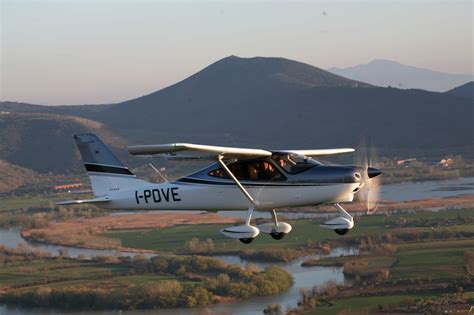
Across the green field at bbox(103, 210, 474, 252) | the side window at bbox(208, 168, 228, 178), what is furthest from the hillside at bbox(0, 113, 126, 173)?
the side window at bbox(208, 168, 228, 178)

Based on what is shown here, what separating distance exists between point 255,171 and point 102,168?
5.66 meters

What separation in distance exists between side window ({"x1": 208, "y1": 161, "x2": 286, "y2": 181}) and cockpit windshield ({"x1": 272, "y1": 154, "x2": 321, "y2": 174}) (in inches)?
8.0

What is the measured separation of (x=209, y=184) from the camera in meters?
24.2

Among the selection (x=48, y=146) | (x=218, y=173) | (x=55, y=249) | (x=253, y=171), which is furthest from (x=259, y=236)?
(x=48, y=146)

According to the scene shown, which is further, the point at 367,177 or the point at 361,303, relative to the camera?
the point at 361,303

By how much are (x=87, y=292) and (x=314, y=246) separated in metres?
20.3

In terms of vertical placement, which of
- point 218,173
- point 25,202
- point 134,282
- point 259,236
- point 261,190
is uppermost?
point 218,173

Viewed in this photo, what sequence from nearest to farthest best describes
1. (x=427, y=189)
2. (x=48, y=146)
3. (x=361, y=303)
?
1. (x=361, y=303)
2. (x=427, y=189)
3. (x=48, y=146)

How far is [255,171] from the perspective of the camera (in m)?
23.5

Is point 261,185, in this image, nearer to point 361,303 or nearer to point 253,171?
point 253,171

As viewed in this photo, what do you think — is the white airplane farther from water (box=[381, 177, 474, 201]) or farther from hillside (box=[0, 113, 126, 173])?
hillside (box=[0, 113, 126, 173])

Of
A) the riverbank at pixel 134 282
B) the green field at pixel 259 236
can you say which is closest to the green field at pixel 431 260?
the green field at pixel 259 236

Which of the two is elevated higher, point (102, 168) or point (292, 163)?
point (292, 163)

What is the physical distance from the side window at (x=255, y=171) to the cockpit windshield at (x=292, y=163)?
20 centimetres
